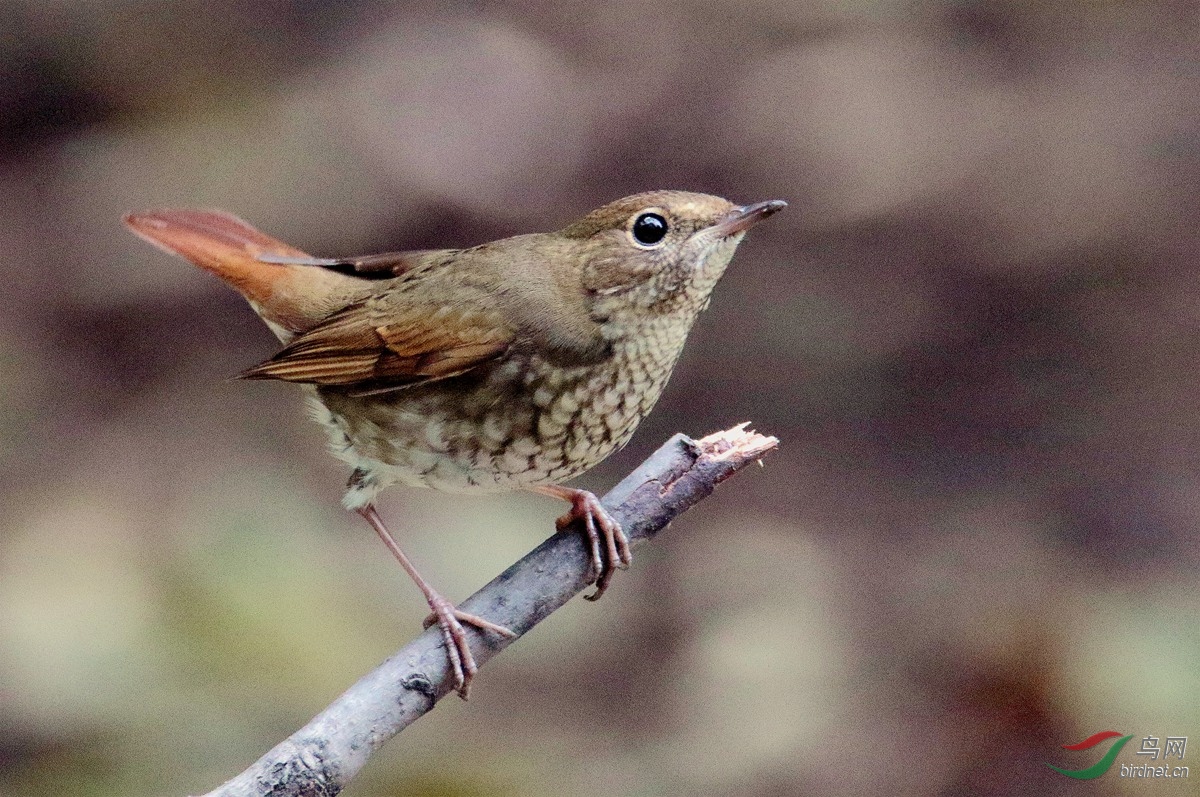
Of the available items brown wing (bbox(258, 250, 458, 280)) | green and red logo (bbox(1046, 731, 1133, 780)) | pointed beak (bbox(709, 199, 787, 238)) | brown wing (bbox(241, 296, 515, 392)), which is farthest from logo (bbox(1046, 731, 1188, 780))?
brown wing (bbox(258, 250, 458, 280))

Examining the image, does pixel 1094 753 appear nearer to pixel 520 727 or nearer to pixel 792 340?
pixel 520 727

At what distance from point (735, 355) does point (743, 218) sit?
3288mm

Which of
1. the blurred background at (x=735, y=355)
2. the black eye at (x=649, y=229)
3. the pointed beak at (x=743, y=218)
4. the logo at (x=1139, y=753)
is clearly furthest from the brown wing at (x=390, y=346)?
the logo at (x=1139, y=753)

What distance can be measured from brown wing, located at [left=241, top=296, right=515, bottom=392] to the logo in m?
2.26

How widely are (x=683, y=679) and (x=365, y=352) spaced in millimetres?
1999

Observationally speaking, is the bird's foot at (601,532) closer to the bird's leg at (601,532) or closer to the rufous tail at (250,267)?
the bird's leg at (601,532)

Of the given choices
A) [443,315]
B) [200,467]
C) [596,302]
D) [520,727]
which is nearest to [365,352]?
[443,315]

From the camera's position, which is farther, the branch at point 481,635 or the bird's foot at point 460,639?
the bird's foot at point 460,639

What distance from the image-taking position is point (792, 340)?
5930mm

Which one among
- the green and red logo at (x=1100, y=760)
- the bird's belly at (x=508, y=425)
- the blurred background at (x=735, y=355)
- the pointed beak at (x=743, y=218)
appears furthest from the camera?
the blurred background at (x=735, y=355)

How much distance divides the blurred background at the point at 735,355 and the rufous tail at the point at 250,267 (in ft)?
3.22

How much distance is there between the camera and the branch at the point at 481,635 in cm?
215

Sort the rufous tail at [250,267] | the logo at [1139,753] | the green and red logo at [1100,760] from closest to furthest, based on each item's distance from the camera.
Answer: the rufous tail at [250,267]
the logo at [1139,753]
the green and red logo at [1100,760]

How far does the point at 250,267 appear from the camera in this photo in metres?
3.28
